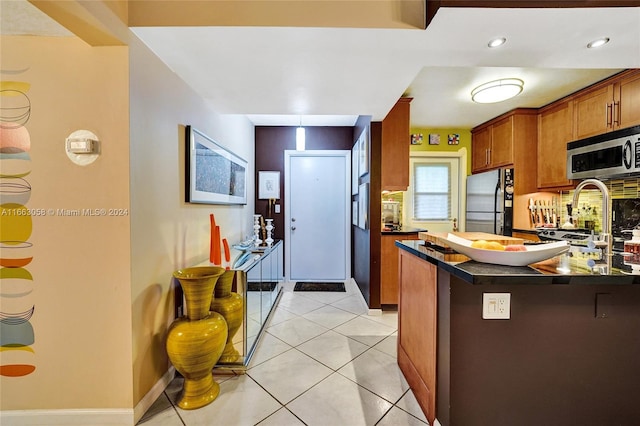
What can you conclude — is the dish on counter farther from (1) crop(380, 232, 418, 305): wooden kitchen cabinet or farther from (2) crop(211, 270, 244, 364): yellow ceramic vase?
(1) crop(380, 232, 418, 305): wooden kitchen cabinet

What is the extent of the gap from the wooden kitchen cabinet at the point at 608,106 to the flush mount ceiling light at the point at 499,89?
762mm

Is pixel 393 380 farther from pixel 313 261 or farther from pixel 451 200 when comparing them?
pixel 451 200

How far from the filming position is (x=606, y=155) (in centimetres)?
258

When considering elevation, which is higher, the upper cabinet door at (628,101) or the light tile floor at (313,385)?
the upper cabinet door at (628,101)

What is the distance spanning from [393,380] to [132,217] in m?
1.98

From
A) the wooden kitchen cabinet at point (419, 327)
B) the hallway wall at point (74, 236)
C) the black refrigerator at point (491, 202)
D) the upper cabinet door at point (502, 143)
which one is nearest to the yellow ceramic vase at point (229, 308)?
the hallway wall at point (74, 236)

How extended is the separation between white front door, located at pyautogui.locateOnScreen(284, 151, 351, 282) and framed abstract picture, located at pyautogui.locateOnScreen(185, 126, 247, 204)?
3.69 ft

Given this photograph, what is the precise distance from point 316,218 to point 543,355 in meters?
3.22

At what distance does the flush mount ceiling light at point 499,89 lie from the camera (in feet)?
8.41

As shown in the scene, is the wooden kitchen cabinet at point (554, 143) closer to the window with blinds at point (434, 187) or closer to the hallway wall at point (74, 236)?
the window with blinds at point (434, 187)

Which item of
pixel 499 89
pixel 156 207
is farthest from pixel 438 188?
pixel 156 207

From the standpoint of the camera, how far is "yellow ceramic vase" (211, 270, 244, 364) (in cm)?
190

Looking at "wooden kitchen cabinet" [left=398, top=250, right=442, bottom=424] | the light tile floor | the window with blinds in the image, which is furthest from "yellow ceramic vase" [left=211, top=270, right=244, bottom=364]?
the window with blinds

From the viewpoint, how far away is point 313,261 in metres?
4.24
